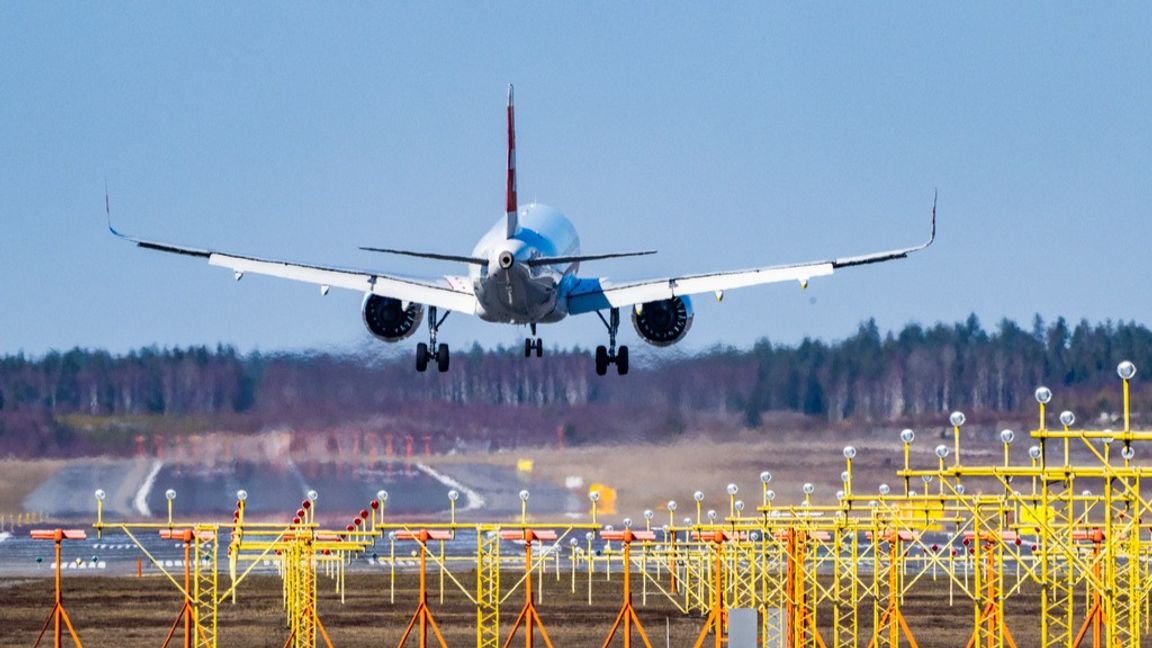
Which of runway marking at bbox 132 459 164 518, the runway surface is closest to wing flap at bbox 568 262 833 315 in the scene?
the runway surface

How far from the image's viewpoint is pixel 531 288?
247 feet

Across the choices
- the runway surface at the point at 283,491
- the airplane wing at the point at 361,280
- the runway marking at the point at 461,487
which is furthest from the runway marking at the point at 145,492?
the airplane wing at the point at 361,280

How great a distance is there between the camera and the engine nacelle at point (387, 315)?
273ft

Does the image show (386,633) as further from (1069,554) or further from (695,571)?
(1069,554)

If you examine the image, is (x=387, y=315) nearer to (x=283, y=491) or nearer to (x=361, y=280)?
(x=361, y=280)

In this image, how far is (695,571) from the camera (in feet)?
419

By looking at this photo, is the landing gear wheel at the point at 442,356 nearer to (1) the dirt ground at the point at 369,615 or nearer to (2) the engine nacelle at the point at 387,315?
(2) the engine nacelle at the point at 387,315

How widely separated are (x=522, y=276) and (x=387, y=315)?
32.6 feet

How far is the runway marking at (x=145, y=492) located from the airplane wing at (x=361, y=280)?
1333 inches

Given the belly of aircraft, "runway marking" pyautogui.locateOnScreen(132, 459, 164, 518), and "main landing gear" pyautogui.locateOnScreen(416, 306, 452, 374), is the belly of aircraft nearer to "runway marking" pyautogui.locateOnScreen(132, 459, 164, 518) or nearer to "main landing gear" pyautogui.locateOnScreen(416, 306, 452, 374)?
"main landing gear" pyautogui.locateOnScreen(416, 306, 452, 374)

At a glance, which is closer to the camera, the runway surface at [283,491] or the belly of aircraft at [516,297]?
the belly of aircraft at [516,297]

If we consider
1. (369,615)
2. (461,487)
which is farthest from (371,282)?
(461,487)

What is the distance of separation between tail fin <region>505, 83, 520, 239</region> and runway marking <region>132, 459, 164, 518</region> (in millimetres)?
36567

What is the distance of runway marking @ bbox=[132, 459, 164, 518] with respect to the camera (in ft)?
380
